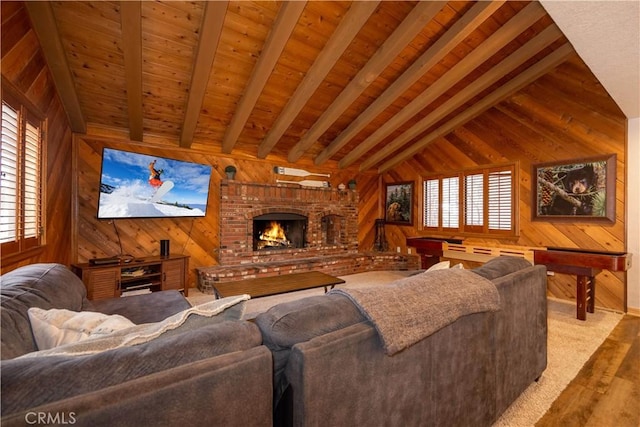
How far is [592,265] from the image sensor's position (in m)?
3.32

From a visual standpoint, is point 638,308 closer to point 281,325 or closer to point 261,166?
point 281,325

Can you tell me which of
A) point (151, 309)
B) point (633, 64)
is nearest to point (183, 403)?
point (151, 309)

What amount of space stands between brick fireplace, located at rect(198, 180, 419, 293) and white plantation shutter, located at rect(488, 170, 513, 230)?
1693 millimetres

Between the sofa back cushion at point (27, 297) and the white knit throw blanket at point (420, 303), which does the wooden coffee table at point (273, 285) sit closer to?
the sofa back cushion at point (27, 297)

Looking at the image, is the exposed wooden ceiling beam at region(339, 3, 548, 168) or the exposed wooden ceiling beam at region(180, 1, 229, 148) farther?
the exposed wooden ceiling beam at region(339, 3, 548, 168)

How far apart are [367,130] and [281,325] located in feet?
15.4

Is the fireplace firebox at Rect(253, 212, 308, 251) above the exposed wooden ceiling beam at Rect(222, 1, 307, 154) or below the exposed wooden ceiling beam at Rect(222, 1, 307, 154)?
below

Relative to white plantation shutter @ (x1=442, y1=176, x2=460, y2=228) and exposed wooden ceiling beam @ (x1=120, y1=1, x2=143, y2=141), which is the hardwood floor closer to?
white plantation shutter @ (x1=442, y1=176, x2=460, y2=228)

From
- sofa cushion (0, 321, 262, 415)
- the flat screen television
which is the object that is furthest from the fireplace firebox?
sofa cushion (0, 321, 262, 415)

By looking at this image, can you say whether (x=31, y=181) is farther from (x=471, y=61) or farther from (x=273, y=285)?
(x=471, y=61)

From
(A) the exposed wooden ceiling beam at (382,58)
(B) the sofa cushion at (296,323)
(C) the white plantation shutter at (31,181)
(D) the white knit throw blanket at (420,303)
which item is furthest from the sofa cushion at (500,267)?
(C) the white plantation shutter at (31,181)

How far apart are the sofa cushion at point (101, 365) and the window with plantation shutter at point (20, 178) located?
194 cm

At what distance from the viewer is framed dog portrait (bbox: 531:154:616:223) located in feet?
12.5

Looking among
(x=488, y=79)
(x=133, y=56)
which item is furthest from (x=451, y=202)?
(x=133, y=56)
